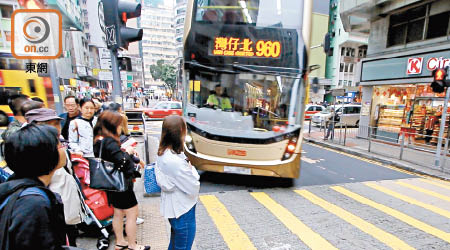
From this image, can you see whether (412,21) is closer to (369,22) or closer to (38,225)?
(369,22)

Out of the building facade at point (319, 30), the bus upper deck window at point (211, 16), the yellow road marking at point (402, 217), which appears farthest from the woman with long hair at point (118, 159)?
the building facade at point (319, 30)

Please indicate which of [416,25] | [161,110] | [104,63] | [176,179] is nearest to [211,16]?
[104,63]

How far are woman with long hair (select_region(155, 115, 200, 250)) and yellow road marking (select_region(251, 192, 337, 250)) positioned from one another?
2092 mm

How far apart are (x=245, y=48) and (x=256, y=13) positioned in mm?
822

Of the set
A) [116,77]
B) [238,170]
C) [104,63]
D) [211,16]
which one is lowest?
[238,170]

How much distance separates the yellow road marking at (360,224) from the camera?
11.5 feet

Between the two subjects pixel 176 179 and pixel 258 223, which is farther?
pixel 258 223

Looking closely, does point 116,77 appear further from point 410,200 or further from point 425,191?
point 425,191

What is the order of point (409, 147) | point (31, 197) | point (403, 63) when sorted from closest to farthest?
point (31, 197), point (409, 147), point (403, 63)

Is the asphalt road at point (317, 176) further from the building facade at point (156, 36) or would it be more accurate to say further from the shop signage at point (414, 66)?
the building facade at point (156, 36)

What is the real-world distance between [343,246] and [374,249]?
1.34 feet

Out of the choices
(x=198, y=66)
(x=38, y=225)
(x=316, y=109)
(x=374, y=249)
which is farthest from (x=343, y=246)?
(x=316, y=109)

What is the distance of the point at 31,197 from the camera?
44.7 inches

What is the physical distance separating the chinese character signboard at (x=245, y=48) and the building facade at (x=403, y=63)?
279 inches
